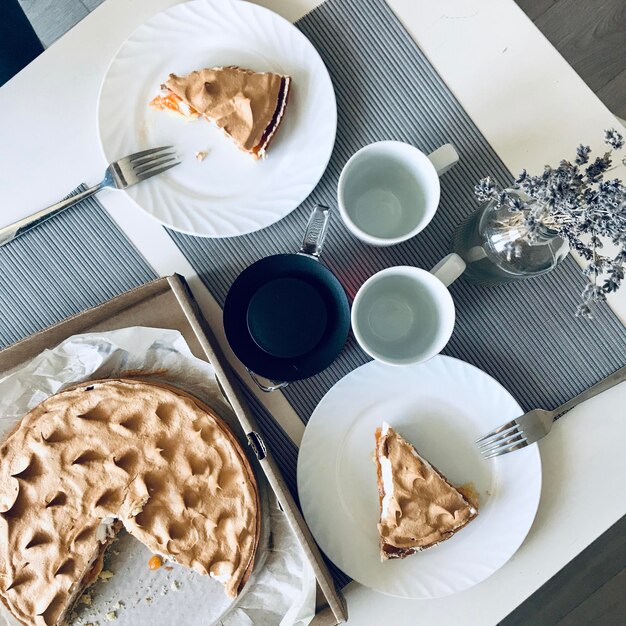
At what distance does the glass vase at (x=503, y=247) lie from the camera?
924 mm

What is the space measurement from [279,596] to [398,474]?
332mm

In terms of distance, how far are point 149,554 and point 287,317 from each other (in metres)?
0.54

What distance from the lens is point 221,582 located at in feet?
3.50

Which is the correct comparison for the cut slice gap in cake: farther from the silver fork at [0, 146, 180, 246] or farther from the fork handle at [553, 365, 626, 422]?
the silver fork at [0, 146, 180, 246]

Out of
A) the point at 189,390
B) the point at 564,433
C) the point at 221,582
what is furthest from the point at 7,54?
the point at 564,433

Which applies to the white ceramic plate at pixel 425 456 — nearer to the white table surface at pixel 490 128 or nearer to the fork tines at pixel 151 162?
the white table surface at pixel 490 128

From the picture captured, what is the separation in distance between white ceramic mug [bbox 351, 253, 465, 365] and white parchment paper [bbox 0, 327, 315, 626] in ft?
1.04

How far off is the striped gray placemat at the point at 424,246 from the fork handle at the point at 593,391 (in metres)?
0.03

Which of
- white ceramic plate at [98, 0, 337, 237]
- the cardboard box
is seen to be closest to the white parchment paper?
the cardboard box

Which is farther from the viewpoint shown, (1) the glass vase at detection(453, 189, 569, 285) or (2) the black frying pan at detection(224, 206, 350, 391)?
(2) the black frying pan at detection(224, 206, 350, 391)

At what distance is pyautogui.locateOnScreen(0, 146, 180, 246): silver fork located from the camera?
103 centimetres

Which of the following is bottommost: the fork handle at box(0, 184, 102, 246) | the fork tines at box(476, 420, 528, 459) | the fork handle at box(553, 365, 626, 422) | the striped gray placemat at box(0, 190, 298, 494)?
the fork handle at box(553, 365, 626, 422)

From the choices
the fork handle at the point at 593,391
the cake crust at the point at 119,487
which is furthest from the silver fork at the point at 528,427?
the cake crust at the point at 119,487

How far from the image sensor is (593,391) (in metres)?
1.05
